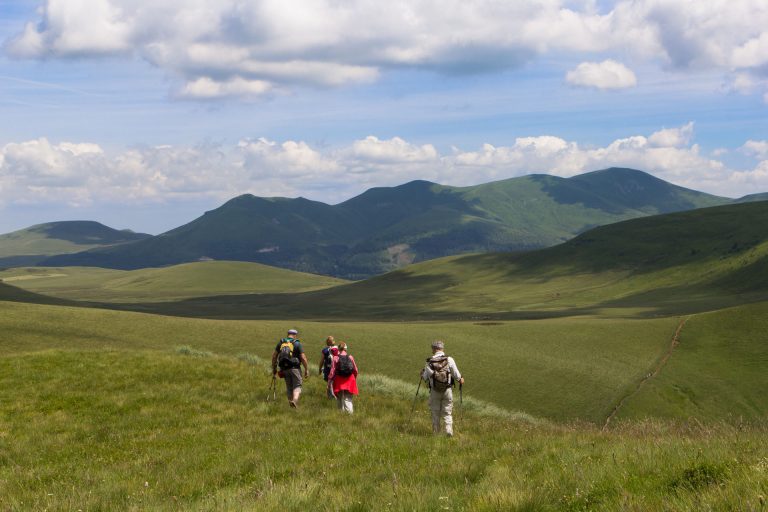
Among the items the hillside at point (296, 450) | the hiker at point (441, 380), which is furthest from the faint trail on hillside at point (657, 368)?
the hiker at point (441, 380)

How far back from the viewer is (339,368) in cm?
2391

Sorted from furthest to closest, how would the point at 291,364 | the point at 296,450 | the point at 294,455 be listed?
the point at 291,364, the point at 296,450, the point at 294,455

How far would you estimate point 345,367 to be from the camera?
23.9m

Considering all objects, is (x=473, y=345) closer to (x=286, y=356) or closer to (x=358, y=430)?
(x=286, y=356)

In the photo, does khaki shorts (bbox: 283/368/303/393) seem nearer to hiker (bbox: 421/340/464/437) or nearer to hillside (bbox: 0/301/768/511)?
hillside (bbox: 0/301/768/511)

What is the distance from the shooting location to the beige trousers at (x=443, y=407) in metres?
19.2

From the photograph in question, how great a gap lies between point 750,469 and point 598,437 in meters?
8.11

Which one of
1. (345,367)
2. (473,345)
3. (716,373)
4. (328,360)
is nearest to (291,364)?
(345,367)

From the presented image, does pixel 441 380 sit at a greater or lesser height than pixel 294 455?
greater

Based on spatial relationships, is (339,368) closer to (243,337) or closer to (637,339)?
(243,337)

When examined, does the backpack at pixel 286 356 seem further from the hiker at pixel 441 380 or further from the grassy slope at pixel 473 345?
the grassy slope at pixel 473 345

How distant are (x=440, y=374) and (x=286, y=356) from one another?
7103 millimetres

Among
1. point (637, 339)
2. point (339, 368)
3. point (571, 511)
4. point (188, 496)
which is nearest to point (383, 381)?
point (339, 368)

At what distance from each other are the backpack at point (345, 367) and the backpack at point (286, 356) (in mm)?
1603
